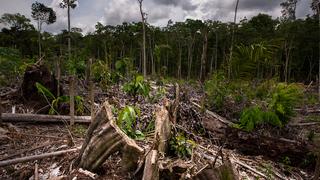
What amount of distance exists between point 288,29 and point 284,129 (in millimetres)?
25631

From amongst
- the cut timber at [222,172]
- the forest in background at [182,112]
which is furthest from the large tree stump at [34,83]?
the cut timber at [222,172]

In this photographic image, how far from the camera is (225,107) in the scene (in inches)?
368

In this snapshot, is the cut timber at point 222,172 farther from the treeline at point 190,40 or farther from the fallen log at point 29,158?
the treeline at point 190,40

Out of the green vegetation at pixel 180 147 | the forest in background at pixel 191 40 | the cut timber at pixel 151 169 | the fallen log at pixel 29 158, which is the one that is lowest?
the fallen log at pixel 29 158

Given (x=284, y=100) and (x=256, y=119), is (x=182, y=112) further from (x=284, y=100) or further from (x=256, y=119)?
(x=284, y=100)

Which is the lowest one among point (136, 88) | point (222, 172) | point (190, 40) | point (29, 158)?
point (29, 158)

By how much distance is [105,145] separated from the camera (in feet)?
11.0

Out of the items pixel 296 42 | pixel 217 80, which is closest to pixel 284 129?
pixel 217 80

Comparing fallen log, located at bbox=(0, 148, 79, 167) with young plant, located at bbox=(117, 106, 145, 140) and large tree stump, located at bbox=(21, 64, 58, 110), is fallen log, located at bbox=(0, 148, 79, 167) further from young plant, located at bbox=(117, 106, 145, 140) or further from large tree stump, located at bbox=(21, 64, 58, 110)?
large tree stump, located at bbox=(21, 64, 58, 110)

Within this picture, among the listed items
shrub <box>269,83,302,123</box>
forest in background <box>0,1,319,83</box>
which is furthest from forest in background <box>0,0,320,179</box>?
forest in background <box>0,1,319,83</box>

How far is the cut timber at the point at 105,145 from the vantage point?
3.24m

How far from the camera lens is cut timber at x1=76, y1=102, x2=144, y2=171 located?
324cm

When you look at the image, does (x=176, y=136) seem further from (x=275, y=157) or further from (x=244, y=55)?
(x=275, y=157)

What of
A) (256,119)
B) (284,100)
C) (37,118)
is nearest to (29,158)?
(37,118)
